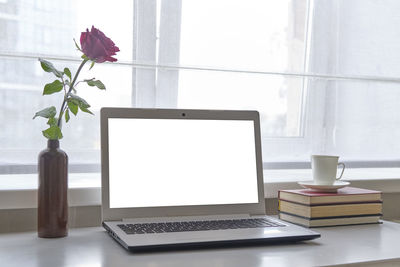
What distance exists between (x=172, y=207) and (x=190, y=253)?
27 centimetres

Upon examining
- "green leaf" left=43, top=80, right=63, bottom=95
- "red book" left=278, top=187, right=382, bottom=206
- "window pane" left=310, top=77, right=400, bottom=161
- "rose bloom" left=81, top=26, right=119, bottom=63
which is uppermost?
"rose bloom" left=81, top=26, right=119, bottom=63

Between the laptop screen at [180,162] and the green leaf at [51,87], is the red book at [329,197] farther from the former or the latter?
the green leaf at [51,87]

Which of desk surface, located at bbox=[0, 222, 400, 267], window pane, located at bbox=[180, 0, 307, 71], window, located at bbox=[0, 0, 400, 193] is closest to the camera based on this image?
desk surface, located at bbox=[0, 222, 400, 267]

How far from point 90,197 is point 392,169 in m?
1.12

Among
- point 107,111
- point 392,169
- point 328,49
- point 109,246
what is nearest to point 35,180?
point 107,111

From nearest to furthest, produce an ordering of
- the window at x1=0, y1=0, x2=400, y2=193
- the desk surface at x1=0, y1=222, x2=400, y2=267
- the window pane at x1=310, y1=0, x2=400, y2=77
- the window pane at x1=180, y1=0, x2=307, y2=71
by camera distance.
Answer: the desk surface at x1=0, y1=222, x2=400, y2=267 < the window at x1=0, y1=0, x2=400, y2=193 < the window pane at x1=180, y1=0, x2=307, y2=71 < the window pane at x1=310, y1=0, x2=400, y2=77

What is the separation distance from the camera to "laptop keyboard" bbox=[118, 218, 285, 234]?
1241mm

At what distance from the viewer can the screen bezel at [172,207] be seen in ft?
4.38

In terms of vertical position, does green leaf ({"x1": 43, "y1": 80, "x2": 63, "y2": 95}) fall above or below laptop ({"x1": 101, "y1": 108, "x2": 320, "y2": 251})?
above

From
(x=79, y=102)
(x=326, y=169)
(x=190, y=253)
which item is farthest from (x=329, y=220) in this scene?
(x=79, y=102)

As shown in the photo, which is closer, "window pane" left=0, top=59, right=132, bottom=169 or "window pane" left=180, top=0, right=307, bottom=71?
"window pane" left=0, top=59, right=132, bottom=169

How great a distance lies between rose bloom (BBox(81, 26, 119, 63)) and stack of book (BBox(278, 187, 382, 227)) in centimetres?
62

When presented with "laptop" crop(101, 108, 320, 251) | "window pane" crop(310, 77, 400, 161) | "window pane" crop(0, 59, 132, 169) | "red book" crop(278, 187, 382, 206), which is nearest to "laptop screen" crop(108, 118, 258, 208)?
"laptop" crop(101, 108, 320, 251)

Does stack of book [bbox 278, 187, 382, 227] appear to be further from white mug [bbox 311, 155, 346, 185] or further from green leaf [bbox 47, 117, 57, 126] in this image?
green leaf [bbox 47, 117, 57, 126]
